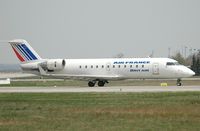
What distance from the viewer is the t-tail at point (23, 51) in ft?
214

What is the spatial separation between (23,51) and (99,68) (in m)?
9.73

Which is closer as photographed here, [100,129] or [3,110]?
[100,129]

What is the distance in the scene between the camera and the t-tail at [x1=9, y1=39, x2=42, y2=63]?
2569 inches

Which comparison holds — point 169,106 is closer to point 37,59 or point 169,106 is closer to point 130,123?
Result: point 130,123

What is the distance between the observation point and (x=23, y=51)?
2574 inches

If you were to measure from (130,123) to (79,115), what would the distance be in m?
4.03

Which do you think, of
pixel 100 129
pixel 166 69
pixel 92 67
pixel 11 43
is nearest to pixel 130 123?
pixel 100 129

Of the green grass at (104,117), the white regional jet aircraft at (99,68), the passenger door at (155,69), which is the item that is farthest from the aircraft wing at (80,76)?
the green grass at (104,117)

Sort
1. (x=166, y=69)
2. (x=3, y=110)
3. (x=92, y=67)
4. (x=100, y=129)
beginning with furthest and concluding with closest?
(x=92, y=67) < (x=166, y=69) < (x=3, y=110) < (x=100, y=129)

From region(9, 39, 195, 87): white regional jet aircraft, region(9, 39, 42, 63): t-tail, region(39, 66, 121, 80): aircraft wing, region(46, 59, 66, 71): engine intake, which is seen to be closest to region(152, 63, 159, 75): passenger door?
region(9, 39, 195, 87): white regional jet aircraft

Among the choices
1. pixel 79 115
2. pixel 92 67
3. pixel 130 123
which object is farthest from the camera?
pixel 92 67

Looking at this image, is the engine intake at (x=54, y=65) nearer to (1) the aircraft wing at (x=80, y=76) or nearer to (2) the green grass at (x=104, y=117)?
(1) the aircraft wing at (x=80, y=76)

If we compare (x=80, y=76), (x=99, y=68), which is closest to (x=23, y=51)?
(x=80, y=76)

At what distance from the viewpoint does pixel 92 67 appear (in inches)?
2494
